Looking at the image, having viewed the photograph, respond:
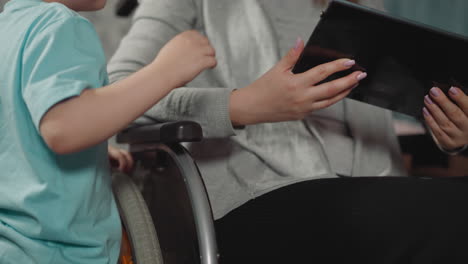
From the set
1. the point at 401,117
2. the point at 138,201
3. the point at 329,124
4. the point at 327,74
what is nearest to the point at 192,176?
the point at 138,201

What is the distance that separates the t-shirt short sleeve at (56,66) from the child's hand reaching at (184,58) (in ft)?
0.28

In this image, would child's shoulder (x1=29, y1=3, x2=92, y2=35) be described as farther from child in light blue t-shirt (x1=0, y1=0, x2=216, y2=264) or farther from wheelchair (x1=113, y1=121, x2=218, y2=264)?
wheelchair (x1=113, y1=121, x2=218, y2=264)

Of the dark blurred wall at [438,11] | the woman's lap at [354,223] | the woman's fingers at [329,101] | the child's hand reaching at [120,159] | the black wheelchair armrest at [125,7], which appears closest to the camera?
the woman's lap at [354,223]

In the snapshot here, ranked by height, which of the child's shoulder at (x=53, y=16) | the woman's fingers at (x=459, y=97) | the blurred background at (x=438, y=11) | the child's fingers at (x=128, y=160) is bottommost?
the child's fingers at (x=128, y=160)

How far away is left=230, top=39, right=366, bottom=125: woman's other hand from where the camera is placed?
0.76 metres

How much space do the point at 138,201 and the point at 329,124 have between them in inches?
15.4

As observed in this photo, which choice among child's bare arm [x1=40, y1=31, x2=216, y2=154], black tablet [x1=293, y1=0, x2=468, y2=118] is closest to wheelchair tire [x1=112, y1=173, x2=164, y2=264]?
child's bare arm [x1=40, y1=31, x2=216, y2=154]

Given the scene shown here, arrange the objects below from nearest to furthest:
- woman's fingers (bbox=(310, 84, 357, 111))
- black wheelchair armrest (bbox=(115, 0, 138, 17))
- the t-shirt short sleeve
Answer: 1. the t-shirt short sleeve
2. woman's fingers (bbox=(310, 84, 357, 111))
3. black wheelchair armrest (bbox=(115, 0, 138, 17))

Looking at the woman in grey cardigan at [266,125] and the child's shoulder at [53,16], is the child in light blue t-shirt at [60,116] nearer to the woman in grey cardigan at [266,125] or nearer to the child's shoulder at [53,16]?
the child's shoulder at [53,16]

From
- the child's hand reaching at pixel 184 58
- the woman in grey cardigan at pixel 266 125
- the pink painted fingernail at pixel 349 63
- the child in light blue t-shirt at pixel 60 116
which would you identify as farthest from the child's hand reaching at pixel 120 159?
the pink painted fingernail at pixel 349 63

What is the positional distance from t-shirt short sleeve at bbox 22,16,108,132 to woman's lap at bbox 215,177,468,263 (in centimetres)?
34

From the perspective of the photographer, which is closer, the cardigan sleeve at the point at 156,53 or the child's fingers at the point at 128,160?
the cardigan sleeve at the point at 156,53

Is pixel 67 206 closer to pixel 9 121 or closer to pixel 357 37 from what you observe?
pixel 9 121

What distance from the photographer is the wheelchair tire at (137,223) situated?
0.77 meters
